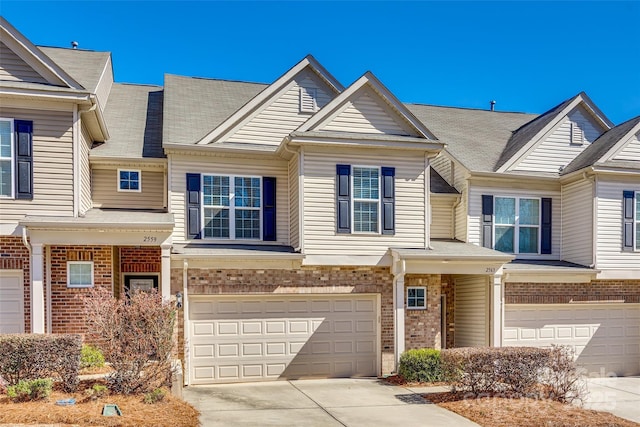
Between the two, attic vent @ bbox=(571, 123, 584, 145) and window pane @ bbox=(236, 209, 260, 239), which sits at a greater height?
attic vent @ bbox=(571, 123, 584, 145)

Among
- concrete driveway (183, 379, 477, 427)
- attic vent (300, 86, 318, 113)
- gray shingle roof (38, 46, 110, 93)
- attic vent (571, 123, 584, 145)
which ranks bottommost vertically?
concrete driveway (183, 379, 477, 427)

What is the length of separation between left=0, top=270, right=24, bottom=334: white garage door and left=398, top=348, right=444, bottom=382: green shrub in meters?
8.52

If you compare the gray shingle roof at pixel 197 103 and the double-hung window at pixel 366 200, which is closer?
the double-hung window at pixel 366 200

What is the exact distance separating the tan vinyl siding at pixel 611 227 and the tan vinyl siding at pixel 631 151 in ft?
2.15

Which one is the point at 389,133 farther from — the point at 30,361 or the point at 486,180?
the point at 30,361

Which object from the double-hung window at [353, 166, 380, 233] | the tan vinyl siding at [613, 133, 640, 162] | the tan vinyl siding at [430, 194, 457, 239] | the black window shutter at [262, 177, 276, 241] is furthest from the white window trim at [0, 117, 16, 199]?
the tan vinyl siding at [613, 133, 640, 162]

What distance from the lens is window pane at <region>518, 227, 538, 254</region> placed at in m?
16.3

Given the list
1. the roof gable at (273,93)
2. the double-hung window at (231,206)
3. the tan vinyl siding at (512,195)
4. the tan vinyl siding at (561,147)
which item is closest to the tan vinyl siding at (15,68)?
the roof gable at (273,93)

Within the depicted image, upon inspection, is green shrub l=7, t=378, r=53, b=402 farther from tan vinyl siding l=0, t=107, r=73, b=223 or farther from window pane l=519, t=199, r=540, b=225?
window pane l=519, t=199, r=540, b=225

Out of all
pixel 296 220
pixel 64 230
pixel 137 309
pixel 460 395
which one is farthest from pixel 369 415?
pixel 64 230

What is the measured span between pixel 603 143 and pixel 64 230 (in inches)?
565

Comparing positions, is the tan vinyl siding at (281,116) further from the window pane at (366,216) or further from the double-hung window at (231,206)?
the window pane at (366,216)

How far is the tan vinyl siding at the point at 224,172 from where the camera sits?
13.9 meters

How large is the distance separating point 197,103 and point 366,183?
19.1 ft
